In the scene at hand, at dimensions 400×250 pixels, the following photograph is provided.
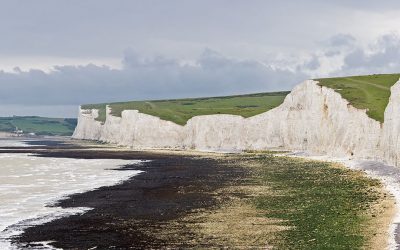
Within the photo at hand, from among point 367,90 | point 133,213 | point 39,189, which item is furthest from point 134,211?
point 367,90

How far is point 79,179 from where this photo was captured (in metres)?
70.8

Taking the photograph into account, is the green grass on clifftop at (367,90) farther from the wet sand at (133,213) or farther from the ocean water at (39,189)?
the ocean water at (39,189)

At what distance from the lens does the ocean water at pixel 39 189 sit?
126ft

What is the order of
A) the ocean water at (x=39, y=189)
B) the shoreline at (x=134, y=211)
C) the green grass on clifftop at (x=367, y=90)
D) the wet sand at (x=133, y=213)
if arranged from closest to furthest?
the wet sand at (x=133, y=213)
the shoreline at (x=134, y=211)
the ocean water at (x=39, y=189)
the green grass on clifftop at (x=367, y=90)

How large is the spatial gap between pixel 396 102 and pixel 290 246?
5069 centimetres

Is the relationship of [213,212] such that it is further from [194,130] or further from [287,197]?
[194,130]

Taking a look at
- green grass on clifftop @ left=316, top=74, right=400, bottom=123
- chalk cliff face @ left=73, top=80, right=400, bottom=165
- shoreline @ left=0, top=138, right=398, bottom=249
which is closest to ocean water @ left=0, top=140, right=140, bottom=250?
shoreline @ left=0, top=138, right=398, bottom=249

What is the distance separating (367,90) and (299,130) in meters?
20.0

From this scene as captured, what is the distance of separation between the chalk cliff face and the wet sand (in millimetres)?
28775

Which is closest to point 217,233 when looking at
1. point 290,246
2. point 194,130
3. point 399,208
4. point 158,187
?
point 290,246

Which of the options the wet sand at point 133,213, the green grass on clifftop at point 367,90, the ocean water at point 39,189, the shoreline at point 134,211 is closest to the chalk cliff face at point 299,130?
the green grass on clifftop at point 367,90

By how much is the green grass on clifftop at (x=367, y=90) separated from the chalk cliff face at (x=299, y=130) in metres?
1.58

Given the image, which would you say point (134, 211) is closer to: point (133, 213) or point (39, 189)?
point (133, 213)

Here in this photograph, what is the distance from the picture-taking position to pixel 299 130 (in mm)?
127125
